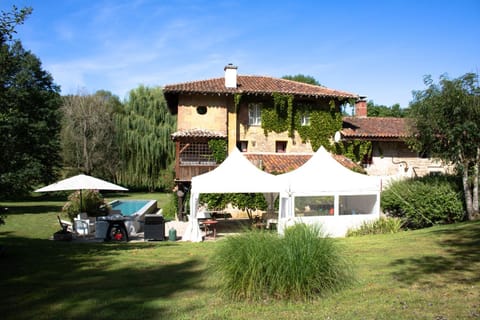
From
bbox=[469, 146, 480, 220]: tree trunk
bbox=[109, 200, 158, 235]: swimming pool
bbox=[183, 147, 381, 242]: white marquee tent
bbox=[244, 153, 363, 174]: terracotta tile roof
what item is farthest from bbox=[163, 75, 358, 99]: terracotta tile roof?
bbox=[469, 146, 480, 220]: tree trunk

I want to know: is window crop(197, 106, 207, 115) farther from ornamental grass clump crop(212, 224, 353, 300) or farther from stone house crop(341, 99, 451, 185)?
ornamental grass clump crop(212, 224, 353, 300)

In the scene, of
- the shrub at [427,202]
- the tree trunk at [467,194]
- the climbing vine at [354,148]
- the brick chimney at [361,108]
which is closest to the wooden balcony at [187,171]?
the climbing vine at [354,148]

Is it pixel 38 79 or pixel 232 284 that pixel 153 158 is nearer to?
pixel 38 79

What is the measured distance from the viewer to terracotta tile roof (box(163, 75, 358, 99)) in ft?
74.6

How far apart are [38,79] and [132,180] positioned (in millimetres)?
10933

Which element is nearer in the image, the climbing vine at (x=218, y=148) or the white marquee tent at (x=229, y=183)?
the white marquee tent at (x=229, y=183)

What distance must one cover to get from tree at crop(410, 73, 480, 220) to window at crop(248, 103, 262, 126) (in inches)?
386

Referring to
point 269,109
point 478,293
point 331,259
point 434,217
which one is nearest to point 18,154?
point 331,259

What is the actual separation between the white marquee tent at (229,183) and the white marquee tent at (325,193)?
575 mm

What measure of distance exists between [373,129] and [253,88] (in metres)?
8.11

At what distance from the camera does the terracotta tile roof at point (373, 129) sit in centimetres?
2455

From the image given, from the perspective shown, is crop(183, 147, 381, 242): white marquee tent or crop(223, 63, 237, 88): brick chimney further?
crop(223, 63, 237, 88): brick chimney

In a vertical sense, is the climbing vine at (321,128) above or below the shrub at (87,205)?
above

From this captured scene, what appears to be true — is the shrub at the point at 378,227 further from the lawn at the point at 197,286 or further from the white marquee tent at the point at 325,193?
the lawn at the point at 197,286
